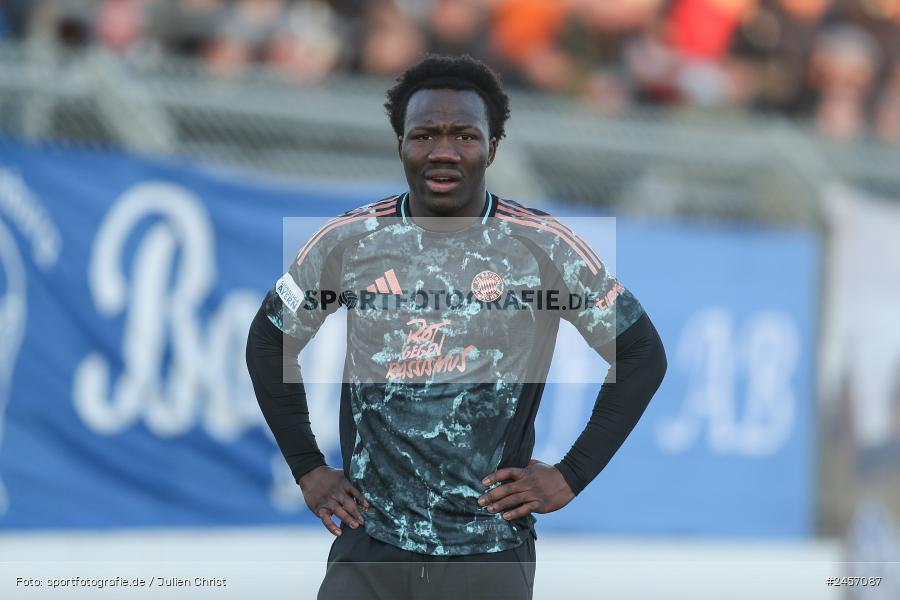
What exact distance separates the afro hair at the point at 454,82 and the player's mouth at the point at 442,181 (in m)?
0.23

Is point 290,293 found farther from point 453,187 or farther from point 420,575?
point 420,575

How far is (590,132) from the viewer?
8.13 metres

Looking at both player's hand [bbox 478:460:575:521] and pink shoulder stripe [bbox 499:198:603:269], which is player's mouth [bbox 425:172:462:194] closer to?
pink shoulder stripe [bbox 499:198:603:269]

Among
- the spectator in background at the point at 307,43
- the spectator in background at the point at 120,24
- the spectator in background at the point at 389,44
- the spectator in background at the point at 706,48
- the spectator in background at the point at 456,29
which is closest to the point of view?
the spectator in background at the point at 120,24

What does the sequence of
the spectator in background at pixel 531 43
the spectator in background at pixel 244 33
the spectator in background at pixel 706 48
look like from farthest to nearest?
the spectator in background at pixel 706 48 < the spectator in background at pixel 531 43 < the spectator in background at pixel 244 33

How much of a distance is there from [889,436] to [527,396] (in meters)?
5.79

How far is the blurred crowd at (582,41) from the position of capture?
324 inches

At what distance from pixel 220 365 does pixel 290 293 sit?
11.7ft

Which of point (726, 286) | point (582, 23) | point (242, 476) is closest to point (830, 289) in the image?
point (726, 286)

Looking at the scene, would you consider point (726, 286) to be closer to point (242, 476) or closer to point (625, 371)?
point (242, 476)

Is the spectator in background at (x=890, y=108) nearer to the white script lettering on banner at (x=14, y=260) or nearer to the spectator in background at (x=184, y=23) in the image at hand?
the spectator in background at (x=184, y=23)

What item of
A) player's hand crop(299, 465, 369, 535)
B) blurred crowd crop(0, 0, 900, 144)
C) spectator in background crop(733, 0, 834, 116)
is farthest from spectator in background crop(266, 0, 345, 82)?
player's hand crop(299, 465, 369, 535)

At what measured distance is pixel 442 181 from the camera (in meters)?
3.60

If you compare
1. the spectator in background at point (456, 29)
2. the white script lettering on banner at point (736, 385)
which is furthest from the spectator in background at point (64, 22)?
the white script lettering on banner at point (736, 385)
